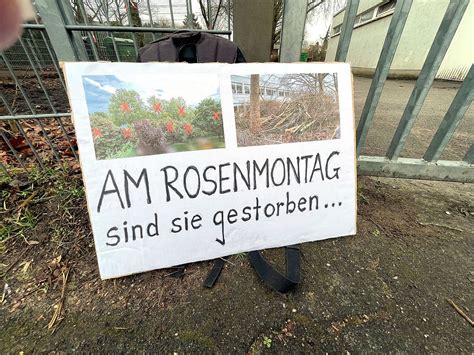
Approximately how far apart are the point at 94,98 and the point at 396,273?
1.49m

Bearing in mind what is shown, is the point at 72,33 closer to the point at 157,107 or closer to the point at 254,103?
the point at 157,107

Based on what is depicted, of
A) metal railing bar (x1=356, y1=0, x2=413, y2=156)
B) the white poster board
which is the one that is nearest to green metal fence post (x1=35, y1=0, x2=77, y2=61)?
the white poster board

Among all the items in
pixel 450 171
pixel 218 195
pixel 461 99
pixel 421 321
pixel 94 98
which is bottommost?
pixel 421 321

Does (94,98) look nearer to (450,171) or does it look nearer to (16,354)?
(16,354)

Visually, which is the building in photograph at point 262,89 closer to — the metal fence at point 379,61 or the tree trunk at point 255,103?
the tree trunk at point 255,103

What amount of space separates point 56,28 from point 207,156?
0.98 meters

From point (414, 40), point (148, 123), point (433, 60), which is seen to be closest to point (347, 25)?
point (433, 60)

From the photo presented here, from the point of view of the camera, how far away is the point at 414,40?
8086mm

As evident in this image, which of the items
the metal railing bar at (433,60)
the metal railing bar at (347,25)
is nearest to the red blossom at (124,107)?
the metal railing bar at (347,25)

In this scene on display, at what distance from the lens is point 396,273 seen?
107 cm

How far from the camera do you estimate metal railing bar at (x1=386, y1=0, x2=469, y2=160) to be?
3.59ft

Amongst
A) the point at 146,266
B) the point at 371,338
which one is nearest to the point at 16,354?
the point at 146,266

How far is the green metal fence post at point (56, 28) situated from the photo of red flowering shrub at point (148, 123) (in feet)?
1.83

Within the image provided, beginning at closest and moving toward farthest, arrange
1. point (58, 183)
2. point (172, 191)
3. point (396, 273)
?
point (172, 191)
point (396, 273)
point (58, 183)
